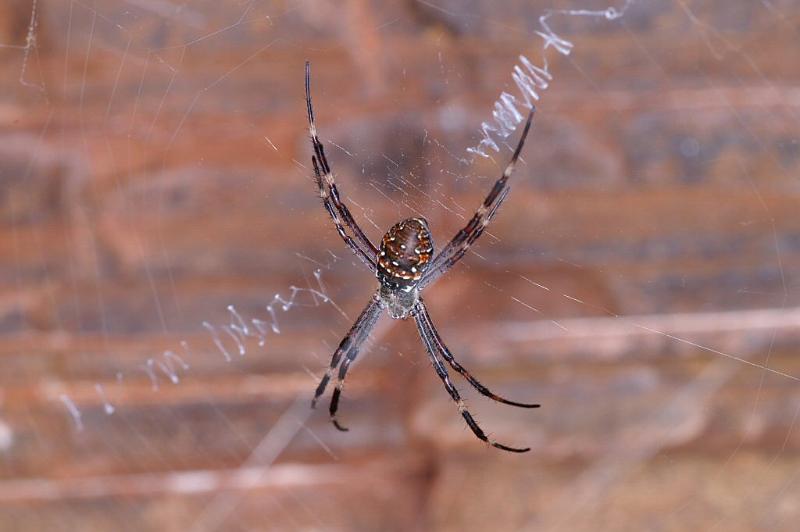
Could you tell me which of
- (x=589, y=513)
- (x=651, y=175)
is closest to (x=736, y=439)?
(x=589, y=513)

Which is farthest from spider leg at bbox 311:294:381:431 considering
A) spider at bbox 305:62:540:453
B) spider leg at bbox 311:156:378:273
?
spider leg at bbox 311:156:378:273

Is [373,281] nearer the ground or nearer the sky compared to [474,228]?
nearer the ground

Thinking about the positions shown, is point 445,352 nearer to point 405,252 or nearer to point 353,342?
point 353,342

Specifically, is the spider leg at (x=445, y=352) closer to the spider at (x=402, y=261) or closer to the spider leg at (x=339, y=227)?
the spider at (x=402, y=261)

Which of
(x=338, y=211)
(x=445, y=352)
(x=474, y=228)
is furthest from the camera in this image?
(x=445, y=352)

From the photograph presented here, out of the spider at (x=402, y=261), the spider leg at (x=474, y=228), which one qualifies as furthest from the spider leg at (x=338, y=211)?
the spider leg at (x=474, y=228)

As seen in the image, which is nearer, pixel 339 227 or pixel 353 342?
pixel 339 227

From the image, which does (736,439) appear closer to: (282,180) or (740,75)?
(740,75)

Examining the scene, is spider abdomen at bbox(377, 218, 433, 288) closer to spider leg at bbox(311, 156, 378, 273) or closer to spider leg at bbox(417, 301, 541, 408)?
spider leg at bbox(311, 156, 378, 273)

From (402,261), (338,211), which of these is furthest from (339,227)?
(402,261)

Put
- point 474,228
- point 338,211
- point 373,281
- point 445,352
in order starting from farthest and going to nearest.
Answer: point 373,281 → point 445,352 → point 338,211 → point 474,228
